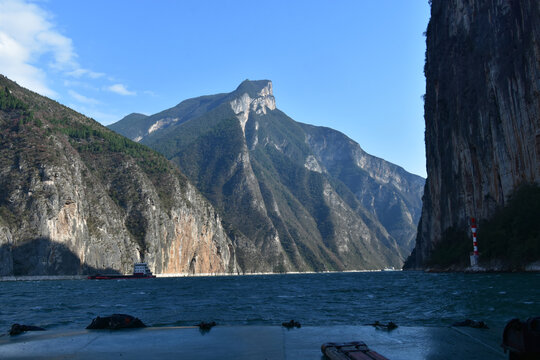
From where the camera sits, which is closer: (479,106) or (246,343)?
(246,343)

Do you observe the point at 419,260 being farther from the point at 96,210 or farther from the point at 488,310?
the point at 488,310

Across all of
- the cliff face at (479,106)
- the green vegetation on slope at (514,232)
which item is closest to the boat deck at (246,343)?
the green vegetation on slope at (514,232)

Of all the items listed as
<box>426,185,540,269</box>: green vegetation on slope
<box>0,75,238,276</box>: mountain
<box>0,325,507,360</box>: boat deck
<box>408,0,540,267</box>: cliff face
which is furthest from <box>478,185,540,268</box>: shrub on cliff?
<box>0,75,238,276</box>: mountain

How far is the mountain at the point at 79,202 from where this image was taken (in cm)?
11638

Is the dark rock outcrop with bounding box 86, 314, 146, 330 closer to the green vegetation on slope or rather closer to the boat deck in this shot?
the boat deck

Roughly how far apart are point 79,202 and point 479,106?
106 meters

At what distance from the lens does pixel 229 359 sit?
1017 cm

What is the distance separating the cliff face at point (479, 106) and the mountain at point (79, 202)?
93.3 metres

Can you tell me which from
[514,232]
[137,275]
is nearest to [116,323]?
[514,232]

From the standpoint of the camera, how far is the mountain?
116 meters

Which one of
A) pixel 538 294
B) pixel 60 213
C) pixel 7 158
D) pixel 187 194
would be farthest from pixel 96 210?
pixel 538 294

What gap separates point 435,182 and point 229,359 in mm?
115410

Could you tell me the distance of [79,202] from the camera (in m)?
133

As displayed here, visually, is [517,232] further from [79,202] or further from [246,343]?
[79,202]
